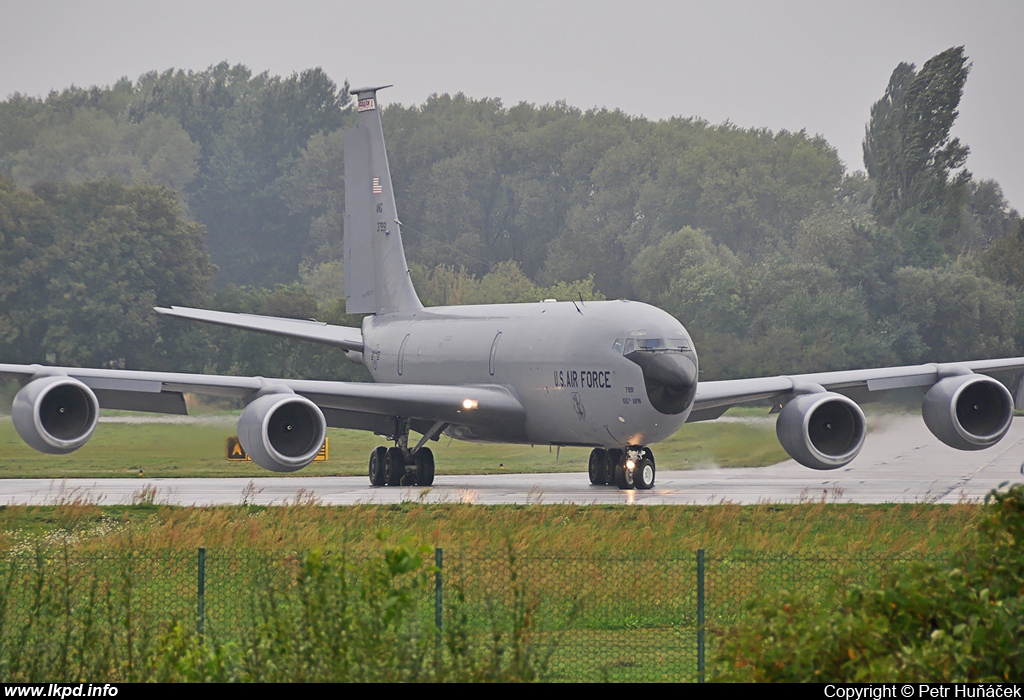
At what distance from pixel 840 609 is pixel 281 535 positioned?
10488 millimetres

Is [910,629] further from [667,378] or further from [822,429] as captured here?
[822,429]

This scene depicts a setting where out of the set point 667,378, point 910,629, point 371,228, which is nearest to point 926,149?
point 371,228

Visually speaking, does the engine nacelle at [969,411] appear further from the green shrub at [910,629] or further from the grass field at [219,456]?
the green shrub at [910,629]

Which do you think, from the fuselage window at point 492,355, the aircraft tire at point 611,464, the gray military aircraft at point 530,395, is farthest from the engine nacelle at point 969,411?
the fuselage window at point 492,355

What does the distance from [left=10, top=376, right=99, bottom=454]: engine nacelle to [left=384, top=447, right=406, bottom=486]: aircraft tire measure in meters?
6.29

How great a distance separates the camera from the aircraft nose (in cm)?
2550

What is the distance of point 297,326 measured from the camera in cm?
3281

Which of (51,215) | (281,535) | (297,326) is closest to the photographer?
(281,535)

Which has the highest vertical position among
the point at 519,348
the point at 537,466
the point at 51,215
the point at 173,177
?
the point at 173,177

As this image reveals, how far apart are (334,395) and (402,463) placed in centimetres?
288

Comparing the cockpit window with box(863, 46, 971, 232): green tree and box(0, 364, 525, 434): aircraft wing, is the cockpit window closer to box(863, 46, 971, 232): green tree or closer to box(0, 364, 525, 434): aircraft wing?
box(0, 364, 525, 434): aircraft wing

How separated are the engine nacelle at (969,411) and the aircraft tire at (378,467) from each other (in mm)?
10321

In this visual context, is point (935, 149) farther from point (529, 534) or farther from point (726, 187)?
point (529, 534)

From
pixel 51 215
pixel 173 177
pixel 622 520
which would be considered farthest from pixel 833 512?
pixel 173 177
